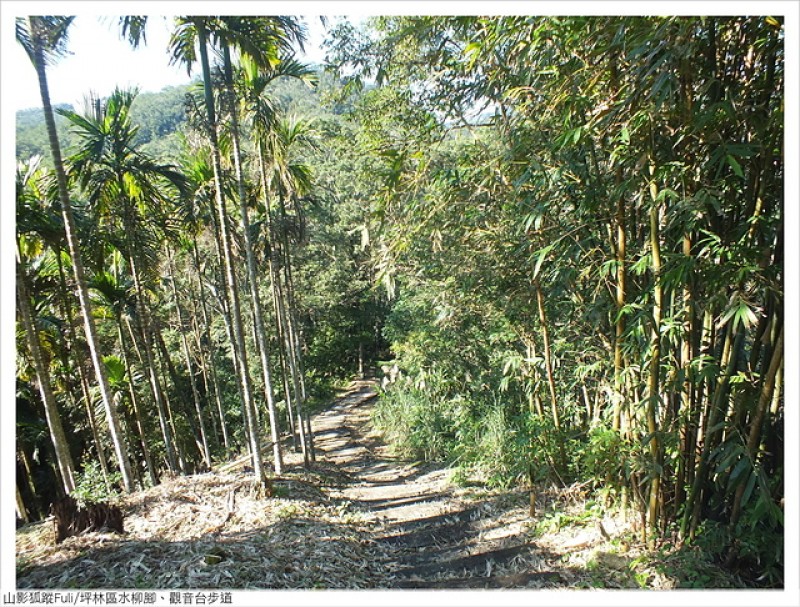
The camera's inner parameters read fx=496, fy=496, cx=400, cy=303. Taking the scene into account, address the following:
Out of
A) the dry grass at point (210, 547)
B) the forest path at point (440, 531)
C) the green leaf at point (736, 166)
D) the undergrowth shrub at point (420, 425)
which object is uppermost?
the green leaf at point (736, 166)

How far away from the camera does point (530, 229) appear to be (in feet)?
13.6

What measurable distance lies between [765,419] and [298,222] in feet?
25.5

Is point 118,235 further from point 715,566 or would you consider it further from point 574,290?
point 715,566

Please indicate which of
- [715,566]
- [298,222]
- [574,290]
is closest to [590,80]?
[574,290]

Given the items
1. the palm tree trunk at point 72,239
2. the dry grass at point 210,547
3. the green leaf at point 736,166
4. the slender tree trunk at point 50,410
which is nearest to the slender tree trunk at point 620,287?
the green leaf at point 736,166

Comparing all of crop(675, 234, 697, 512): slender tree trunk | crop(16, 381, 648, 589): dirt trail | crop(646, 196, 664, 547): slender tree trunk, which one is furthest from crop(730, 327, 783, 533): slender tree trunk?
crop(16, 381, 648, 589): dirt trail

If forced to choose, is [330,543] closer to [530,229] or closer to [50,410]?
[50,410]

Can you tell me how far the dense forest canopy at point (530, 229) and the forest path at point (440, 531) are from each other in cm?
64

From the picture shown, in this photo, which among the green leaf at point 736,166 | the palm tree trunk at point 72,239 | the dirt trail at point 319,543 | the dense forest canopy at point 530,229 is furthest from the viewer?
the palm tree trunk at point 72,239

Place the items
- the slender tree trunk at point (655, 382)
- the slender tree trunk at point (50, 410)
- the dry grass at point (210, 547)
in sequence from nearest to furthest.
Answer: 1. the slender tree trunk at point (655, 382)
2. the dry grass at point (210, 547)
3. the slender tree trunk at point (50, 410)

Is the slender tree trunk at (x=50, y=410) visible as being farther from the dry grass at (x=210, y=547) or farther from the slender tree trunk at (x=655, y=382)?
the slender tree trunk at (x=655, y=382)

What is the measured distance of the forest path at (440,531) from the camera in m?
3.84

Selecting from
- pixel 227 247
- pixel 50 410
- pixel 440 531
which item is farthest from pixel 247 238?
pixel 440 531

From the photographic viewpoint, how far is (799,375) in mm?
2375
